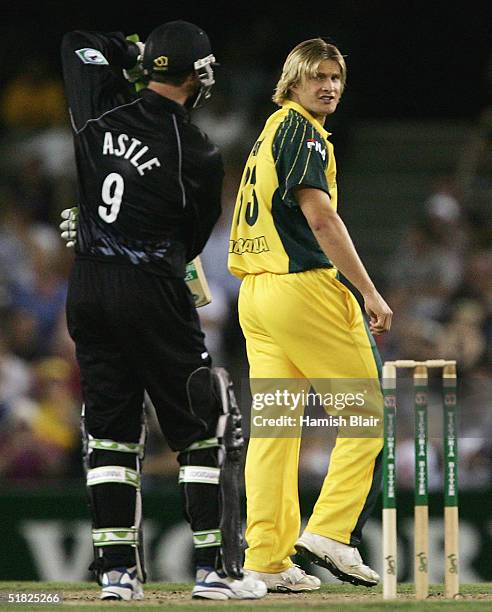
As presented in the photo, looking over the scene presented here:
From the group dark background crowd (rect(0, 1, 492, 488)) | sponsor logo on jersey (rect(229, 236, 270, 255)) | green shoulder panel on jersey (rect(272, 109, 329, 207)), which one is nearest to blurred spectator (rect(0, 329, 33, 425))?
dark background crowd (rect(0, 1, 492, 488))

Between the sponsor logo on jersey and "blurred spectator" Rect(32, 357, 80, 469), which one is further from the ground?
the sponsor logo on jersey

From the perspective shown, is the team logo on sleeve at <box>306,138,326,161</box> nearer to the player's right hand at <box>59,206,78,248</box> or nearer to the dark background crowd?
the player's right hand at <box>59,206,78,248</box>

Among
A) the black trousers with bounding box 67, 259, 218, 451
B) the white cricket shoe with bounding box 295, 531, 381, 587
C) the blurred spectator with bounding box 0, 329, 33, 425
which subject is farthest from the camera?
the blurred spectator with bounding box 0, 329, 33, 425

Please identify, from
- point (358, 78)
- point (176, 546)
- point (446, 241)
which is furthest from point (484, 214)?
point (176, 546)

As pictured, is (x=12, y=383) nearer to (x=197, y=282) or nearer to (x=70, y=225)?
(x=197, y=282)

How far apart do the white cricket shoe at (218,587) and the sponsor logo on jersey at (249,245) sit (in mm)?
1337

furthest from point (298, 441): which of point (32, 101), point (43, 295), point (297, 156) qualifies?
point (32, 101)

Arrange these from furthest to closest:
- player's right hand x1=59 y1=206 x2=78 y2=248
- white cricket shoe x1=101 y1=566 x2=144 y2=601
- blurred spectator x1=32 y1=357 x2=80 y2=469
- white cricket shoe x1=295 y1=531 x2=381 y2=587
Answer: blurred spectator x1=32 y1=357 x2=80 y2=469, white cricket shoe x1=295 y1=531 x2=381 y2=587, player's right hand x1=59 y1=206 x2=78 y2=248, white cricket shoe x1=101 y1=566 x2=144 y2=601

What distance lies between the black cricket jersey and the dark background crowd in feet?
13.2

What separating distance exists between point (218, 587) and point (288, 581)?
689 mm

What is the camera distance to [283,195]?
5766 mm

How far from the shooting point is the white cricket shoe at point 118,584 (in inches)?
207

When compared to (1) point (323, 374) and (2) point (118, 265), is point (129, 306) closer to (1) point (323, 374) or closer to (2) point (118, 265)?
(2) point (118, 265)

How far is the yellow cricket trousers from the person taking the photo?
5816mm
